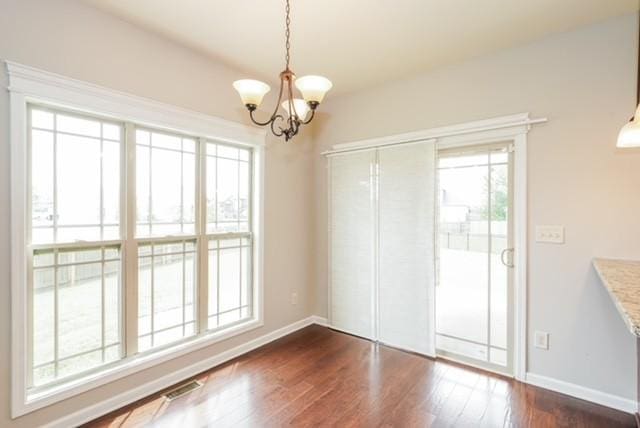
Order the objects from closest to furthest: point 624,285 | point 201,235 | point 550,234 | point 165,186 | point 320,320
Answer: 1. point 624,285
2. point 550,234
3. point 165,186
4. point 201,235
5. point 320,320

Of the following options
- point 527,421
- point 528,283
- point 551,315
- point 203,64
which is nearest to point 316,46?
point 203,64

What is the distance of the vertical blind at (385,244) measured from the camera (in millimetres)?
3051

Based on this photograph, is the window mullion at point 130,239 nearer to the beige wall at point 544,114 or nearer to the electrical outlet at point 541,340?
the beige wall at point 544,114

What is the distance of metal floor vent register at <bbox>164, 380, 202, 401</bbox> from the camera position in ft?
7.76

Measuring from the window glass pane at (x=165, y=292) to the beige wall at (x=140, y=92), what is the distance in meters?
0.26

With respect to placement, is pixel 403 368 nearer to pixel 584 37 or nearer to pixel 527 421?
pixel 527 421

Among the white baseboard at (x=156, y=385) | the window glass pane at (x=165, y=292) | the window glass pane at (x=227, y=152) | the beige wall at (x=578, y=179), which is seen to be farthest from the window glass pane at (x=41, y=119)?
the beige wall at (x=578, y=179)

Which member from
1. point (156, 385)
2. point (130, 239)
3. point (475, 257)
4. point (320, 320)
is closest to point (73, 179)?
point (130, 239)

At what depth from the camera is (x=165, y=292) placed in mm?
2617

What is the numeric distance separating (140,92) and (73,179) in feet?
2.66

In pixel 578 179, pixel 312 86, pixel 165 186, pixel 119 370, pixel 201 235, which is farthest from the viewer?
pixel 201 235

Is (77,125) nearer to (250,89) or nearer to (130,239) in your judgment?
(130,239)

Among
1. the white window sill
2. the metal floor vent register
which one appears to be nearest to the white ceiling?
the white window sill

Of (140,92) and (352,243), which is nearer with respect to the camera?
(140,92)
